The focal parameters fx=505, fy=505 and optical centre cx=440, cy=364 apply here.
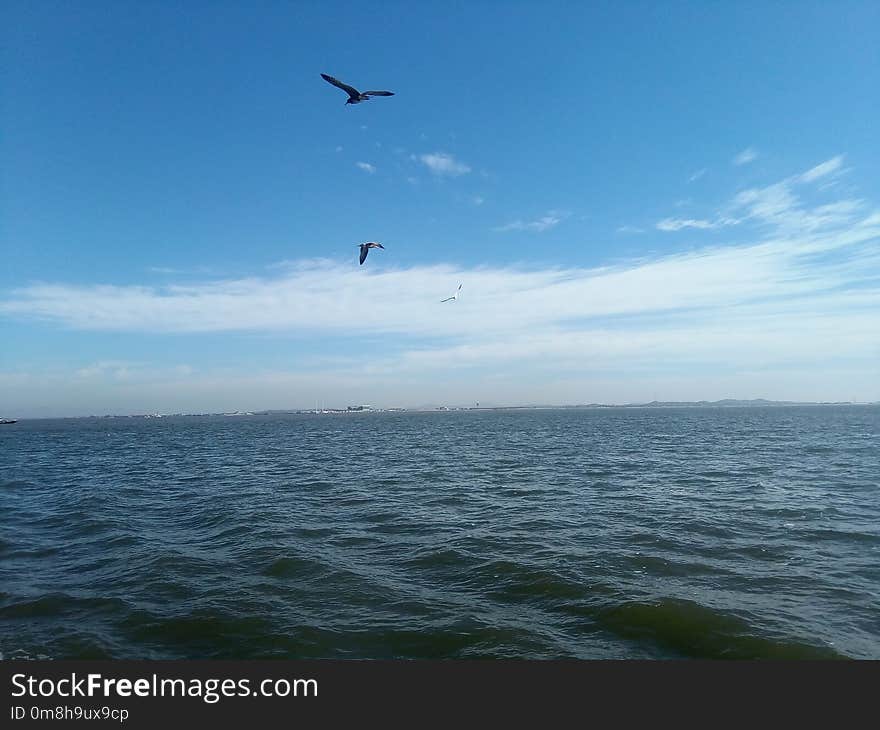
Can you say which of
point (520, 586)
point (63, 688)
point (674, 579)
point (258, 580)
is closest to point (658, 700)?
point (520, 586)

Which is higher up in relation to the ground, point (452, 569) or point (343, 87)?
point (343, 87)

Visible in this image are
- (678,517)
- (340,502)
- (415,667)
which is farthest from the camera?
(340,502)

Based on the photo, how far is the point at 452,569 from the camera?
1575 cm

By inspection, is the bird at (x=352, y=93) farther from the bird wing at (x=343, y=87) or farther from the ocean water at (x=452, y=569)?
the ocean water at (x=452, y=569)

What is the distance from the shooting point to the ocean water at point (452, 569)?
11227 mm

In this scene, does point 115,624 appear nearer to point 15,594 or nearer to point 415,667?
point 15,594

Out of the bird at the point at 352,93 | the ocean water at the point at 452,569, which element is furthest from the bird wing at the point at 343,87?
the ocean water at the point at 452,569

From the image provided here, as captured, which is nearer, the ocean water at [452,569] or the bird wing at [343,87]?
the ocean water at [452,569]

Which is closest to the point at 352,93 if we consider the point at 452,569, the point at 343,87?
the point at 343,87

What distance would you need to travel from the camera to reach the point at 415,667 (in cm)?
833

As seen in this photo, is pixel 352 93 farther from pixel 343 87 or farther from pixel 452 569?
pixel 452 569

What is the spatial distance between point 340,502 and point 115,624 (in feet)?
48.3

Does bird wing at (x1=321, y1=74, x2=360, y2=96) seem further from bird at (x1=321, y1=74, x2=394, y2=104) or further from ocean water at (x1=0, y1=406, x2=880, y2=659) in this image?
ocean water at (x1=0, y1=406, x2=880, y2=659)

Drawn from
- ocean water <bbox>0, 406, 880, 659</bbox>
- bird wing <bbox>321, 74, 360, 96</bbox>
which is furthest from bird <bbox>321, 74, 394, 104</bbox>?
ocean water <bbox>0, 406, 880, 659</bbox>
